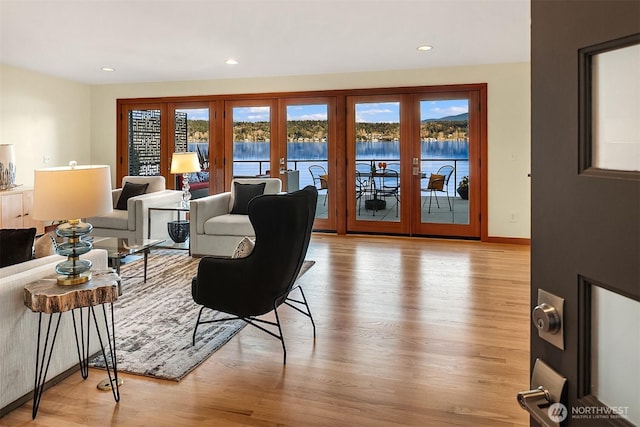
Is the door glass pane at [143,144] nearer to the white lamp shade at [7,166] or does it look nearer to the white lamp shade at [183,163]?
the white lamp shade at [7,166]

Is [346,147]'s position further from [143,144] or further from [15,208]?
[15,208]

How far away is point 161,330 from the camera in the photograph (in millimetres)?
3131

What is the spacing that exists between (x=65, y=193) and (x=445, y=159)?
214 inches

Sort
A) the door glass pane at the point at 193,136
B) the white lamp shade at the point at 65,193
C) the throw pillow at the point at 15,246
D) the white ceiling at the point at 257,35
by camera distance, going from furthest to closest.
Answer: the door glass pane at the point at 193,136
the white ceiling at the point at 257,35
the throw pillow at the point at 15,246
the white lamp shade at the point at 65,193

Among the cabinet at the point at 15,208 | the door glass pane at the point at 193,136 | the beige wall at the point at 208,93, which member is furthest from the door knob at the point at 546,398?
the door glass pane at the point at 193,136

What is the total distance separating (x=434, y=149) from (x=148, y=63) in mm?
4203

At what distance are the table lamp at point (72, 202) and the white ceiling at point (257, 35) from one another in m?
2.28

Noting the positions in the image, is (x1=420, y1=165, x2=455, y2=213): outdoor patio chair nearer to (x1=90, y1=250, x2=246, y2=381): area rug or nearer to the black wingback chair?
(x1=90, y1=250, x2=246, y2=381): area rug

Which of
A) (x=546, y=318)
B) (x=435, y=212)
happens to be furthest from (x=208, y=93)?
(x=546, y=318)

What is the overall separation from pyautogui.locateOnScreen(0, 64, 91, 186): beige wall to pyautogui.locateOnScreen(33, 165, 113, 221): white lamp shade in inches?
211

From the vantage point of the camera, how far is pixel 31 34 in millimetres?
4836

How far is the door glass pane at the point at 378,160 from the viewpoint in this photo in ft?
22.4

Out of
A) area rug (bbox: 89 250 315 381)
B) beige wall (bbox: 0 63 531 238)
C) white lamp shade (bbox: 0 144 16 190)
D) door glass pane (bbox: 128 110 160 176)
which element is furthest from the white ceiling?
area rug (bbox: 89 250 315 381)

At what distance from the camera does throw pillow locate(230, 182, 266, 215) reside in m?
5.58
